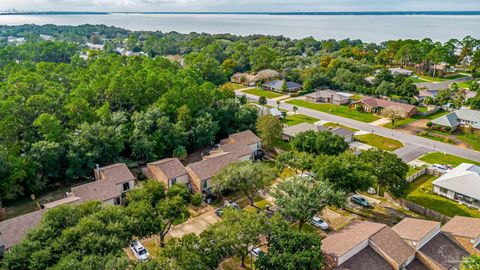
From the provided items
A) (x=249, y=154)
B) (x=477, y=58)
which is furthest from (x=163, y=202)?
(x=477, y=58)

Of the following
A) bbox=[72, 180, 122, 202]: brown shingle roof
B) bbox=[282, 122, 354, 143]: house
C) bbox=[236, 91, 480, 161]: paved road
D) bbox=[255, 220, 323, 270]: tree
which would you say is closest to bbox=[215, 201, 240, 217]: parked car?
bbox=[255, 220, 323, 270]: tree

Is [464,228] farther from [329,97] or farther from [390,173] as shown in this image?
[329,97]

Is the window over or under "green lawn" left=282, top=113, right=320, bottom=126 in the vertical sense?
over

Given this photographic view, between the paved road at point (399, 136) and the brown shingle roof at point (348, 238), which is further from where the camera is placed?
the paved road at point (399, 136)

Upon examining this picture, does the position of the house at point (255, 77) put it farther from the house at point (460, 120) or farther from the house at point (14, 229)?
the house at point (14, 229)

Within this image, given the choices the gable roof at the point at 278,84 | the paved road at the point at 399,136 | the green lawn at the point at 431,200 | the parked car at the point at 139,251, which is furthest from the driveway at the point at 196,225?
the gable roof at the point at 278,84

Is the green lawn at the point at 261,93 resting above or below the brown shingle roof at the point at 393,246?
below

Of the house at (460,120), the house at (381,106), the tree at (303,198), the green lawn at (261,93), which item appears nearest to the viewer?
the tree at (303,198)

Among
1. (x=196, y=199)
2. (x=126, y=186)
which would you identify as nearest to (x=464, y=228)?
(x=196, y=199)

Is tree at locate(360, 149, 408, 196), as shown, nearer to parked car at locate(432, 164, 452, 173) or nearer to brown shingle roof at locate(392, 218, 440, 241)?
brown shingle roof at locate(392, 218, 440, 241)
